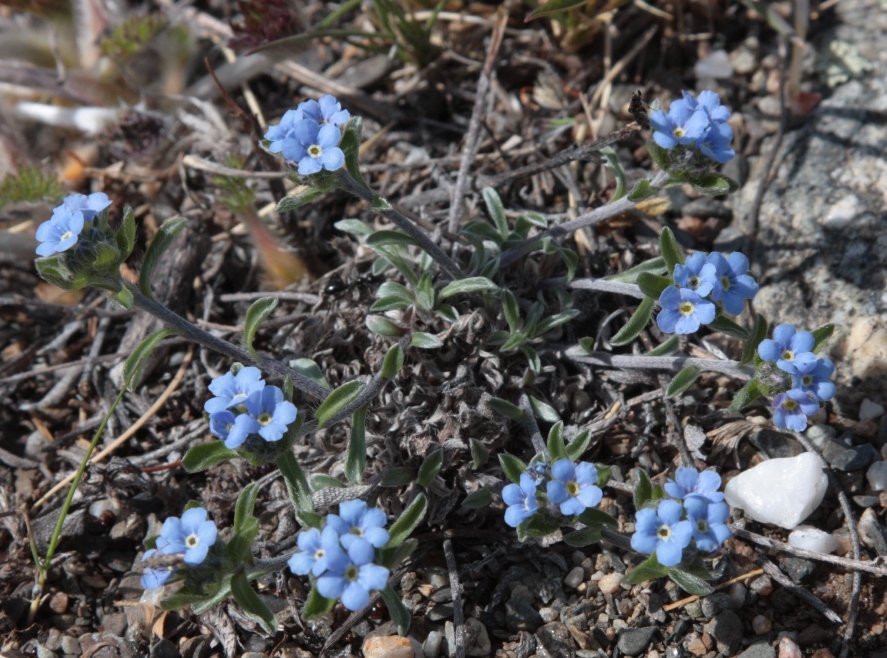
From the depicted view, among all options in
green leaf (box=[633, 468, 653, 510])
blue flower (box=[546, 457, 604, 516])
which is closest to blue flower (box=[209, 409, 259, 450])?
blue flower (box=[546, 457, 604, 516])

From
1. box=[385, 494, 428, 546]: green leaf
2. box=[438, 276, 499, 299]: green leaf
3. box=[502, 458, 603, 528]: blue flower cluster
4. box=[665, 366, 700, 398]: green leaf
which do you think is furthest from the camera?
box=[438, 276, 499, 299]: green leaf

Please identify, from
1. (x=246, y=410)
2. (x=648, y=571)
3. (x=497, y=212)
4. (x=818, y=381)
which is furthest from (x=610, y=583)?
(x=497, y=212)

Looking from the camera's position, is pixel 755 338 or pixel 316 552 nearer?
pixel 316 552

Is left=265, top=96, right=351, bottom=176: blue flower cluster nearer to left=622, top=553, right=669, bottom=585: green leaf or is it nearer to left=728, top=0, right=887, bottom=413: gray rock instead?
left=622, top=553, right=669, bottom=585: green leaf

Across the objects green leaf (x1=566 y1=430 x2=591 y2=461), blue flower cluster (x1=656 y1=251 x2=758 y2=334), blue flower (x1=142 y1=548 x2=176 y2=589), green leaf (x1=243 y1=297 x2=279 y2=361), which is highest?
blue flower cluster (x1=656 y1=251 x2=758 y2=334)

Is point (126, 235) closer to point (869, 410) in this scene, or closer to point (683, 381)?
point (683, 381)

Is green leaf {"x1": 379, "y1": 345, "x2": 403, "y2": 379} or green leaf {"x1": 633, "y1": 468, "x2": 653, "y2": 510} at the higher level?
green leaf {"x1": 379, "y1": 345, "x2": 403, "y2": 379}

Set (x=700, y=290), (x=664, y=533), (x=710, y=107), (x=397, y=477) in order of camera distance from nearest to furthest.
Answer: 1. (x=664, y=533)
2. (x=700, y=290)
3. (x=710, y=107)
4. (x=397, y=477)

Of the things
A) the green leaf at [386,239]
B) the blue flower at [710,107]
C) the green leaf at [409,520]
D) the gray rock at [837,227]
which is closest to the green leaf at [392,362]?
the green leaf at [386,239]
